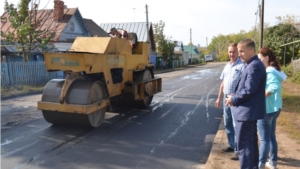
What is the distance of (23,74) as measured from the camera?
17.2 metres

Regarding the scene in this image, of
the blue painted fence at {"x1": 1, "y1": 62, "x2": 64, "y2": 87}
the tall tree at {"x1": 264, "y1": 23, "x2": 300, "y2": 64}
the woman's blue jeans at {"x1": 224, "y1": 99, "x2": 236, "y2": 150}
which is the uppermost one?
the tall tree at {"x1": 264, "y1": 23, "x2": 300, "y2": 64}

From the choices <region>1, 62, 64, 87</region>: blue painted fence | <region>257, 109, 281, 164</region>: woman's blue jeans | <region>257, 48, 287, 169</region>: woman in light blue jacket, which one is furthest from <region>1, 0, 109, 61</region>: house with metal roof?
<region>257, 109, 281, 164</region>: woman's blue jeans

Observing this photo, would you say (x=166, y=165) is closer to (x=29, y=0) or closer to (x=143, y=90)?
(x=143, y=90)

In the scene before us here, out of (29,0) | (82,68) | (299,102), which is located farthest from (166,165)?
(29,0)

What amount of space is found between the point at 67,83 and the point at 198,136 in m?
3.18

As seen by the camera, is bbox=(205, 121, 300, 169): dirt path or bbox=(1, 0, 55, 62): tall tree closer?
bbox=(205, 121, 300, 169): dirt path

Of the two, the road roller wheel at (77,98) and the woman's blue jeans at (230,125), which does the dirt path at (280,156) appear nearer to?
the woman's blue jeans at (230,125)

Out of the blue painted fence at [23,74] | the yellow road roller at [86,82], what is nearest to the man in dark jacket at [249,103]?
the yellow road roller at [86,82]

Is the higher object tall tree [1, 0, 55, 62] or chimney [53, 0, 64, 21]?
chimney [53, 0, 64, 21]

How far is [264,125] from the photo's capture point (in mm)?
4234

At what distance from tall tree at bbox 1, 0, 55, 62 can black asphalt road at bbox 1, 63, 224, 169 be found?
11.5 metres

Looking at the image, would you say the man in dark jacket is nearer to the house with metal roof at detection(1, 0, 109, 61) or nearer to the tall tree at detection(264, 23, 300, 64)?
the house with metal roof at detection(1, 0, 109, 61)

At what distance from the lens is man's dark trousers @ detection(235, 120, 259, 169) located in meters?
3.77

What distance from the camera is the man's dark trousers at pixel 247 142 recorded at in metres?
3.77
